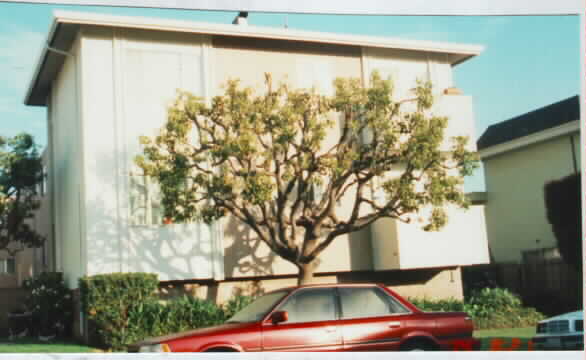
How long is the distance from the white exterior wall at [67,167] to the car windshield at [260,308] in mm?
7844

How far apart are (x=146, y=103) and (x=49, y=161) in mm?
5366

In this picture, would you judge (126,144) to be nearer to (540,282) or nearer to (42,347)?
(42,347)

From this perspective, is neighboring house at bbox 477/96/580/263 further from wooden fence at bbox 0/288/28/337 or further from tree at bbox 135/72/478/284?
wooden fence at bbox 0/288/28/337

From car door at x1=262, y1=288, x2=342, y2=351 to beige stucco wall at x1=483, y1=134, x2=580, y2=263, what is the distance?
1644 cm

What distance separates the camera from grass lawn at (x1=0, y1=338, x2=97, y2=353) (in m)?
14.9

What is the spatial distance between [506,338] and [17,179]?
43.7 ft

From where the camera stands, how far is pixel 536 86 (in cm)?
2400

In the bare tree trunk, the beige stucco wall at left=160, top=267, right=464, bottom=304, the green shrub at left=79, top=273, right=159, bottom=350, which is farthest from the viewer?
the beige stucco wall at left=160, top=267, right=464, bottom=304

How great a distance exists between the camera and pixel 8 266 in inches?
1070

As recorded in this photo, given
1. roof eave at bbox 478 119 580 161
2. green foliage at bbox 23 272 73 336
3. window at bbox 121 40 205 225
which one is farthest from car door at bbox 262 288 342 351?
roof eave at bbox 478 119 580 161

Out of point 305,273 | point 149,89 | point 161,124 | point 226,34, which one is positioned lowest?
point 305,273

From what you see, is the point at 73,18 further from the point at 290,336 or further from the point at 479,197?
the point at 479,197

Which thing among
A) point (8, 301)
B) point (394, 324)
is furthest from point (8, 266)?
point (394, 324)

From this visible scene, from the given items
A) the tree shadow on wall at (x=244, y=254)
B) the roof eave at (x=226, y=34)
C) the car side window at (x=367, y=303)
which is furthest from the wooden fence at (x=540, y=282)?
the car side window at (x=367, y=303)
